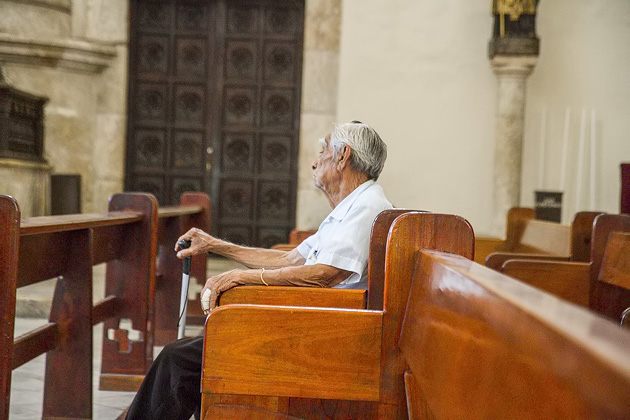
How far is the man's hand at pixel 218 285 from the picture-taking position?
6.81 ft

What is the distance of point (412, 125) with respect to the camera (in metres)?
7.19

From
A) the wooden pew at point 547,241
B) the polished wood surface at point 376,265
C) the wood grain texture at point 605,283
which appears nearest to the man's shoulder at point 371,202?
the polished wood surface at point 376,265

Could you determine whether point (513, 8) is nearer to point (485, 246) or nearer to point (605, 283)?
point (485, 246)

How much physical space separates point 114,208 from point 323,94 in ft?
13.3

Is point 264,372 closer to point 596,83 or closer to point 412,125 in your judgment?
point 412,125

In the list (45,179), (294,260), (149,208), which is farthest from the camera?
(45,179)

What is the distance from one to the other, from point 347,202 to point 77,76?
228 inches

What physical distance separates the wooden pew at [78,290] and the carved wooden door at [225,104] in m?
4.02

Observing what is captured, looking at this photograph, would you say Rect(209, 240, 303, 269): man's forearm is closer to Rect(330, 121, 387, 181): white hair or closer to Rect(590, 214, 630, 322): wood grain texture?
Rect(330, 121, 387, 181): white hair

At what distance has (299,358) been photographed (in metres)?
1.58

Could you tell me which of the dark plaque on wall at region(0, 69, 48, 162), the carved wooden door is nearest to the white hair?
the dark plaque on wall at region(0, 69, 48, 162)

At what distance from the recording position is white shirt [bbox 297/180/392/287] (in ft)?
7.30

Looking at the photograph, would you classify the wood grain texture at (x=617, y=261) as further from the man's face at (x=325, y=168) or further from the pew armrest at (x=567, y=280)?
the man's face at (x=325, y=168)

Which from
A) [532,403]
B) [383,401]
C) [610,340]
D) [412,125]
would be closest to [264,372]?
[383,401]
